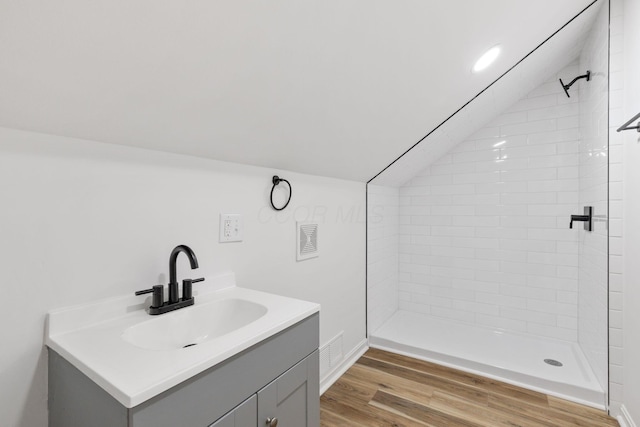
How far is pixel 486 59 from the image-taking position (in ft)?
5.74

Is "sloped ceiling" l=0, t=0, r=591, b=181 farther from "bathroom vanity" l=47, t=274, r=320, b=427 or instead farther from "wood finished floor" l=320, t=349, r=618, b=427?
"wood finished floor" l=320, t=349, r=618, b=427

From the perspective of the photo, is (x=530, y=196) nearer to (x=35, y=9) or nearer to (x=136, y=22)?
(x=136, y=22)

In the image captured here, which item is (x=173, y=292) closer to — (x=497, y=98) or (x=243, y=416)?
(x=243, y=416)

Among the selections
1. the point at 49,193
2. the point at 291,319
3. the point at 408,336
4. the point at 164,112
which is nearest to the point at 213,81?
the point at 164,112

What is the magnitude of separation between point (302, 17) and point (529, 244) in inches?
105

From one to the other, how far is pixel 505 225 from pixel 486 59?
1.59 m

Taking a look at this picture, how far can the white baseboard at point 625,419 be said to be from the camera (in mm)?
1567

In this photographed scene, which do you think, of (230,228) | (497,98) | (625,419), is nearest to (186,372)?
(230,228)

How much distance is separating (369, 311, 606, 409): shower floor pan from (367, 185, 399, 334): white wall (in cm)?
16

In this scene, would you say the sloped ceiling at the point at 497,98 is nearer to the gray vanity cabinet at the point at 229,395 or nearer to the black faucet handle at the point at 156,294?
the gray vanity cabinet at the point at 229,395

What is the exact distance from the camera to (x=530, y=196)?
8.74 ft

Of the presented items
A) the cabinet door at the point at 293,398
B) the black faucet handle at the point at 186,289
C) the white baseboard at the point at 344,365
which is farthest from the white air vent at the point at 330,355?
the black faucet handle at the point at 186,289

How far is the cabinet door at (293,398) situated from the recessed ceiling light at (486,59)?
1.76m

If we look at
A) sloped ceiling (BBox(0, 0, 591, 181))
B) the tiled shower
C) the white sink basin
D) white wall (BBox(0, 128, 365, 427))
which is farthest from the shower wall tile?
the white sink basin
